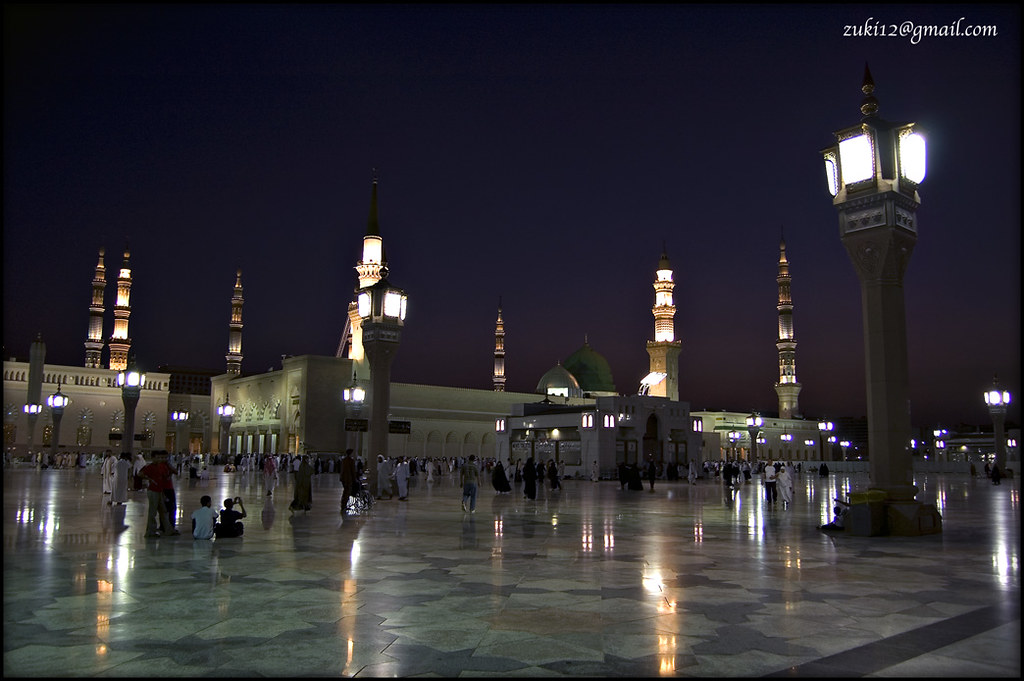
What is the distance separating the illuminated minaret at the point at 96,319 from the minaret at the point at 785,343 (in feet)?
183

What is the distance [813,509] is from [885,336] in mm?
6199

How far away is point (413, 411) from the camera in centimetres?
5556

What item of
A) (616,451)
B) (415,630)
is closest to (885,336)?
(415,630)

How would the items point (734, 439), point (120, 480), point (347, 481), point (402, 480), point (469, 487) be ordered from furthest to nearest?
point (734, 439)
point (402, 480)
point (120, 480)
point (469, 487)
point (347, 481)

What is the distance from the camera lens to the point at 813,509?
1612 centimetres

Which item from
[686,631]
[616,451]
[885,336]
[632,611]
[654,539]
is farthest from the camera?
[616,451]

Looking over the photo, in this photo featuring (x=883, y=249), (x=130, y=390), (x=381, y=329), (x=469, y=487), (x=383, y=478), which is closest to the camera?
(x=883, y=249)

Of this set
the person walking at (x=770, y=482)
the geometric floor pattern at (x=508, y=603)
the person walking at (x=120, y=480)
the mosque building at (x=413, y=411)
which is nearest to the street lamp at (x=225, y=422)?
the mosque building at (x=413, y=411)

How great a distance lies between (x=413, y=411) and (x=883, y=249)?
46.4 metres

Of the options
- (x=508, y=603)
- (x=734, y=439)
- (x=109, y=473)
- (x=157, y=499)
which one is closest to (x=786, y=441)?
(x=734, y=439)

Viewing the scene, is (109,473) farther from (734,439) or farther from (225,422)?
(734,439)

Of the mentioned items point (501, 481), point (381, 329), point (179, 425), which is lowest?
point (501, 481)

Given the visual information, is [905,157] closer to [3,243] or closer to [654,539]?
[654,539]

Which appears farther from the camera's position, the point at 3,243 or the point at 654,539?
the point at 654,539
